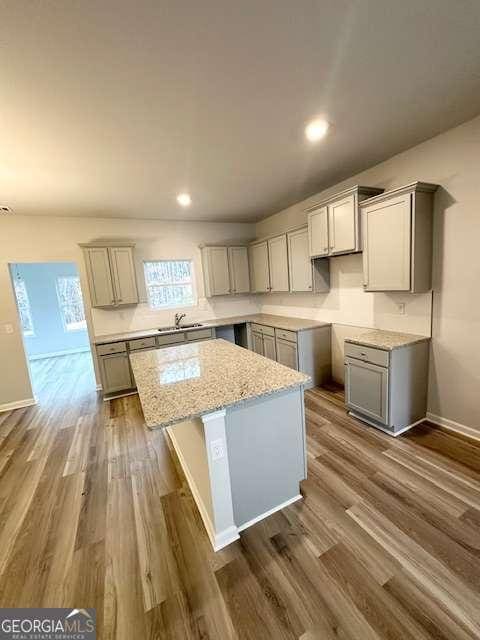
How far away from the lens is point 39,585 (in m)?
1.42

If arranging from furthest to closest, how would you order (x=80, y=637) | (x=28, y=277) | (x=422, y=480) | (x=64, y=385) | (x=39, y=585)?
1. (x=28, y=277)
2. (x=64, y=385)
3. (x=422, y=480)
4. (x=39, y=585)
5. (x=80, y=637)

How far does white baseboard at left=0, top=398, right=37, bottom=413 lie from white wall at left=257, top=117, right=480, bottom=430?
507 centimetres

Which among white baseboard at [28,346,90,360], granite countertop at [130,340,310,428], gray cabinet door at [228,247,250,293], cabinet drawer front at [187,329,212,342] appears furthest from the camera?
white baseboard at [28,346,90,360]

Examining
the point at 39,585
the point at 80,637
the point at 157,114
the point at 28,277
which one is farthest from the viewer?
the point at 28,277

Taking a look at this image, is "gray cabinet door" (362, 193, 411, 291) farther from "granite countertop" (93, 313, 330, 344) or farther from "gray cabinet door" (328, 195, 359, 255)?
"granite countertop" (93, 313, 330, 344)

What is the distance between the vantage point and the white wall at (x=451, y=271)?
2.19 m

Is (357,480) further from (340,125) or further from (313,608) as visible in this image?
(340,125)

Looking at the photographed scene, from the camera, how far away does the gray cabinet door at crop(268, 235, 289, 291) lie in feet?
13.5

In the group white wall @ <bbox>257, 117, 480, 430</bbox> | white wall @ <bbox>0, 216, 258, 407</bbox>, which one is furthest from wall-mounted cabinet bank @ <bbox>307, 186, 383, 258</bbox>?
white wall @ <bbox>0, 216, 258, 407</bbox>

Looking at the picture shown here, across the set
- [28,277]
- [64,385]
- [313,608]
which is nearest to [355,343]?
[313,608]

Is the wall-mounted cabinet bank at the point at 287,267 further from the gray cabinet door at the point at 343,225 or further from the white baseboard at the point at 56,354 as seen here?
the white baseboard at the point at 56,354

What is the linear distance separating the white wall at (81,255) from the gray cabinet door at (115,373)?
69 centimetres

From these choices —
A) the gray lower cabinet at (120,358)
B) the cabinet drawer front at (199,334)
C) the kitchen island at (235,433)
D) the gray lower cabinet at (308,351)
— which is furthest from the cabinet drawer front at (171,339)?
the kitchen island at (235,433)

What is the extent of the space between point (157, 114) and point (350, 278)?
2.68 m
